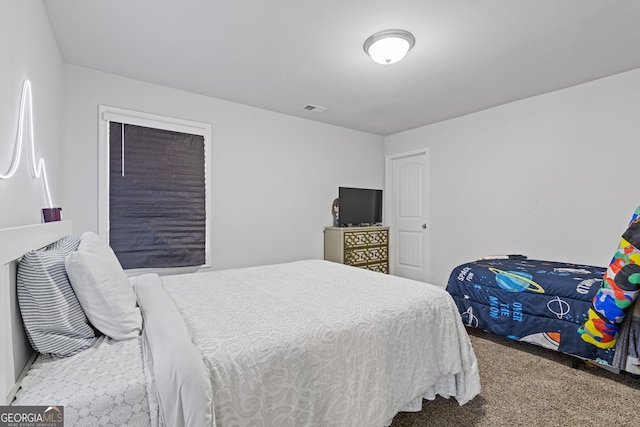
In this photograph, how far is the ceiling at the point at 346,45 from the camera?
75.5 inches

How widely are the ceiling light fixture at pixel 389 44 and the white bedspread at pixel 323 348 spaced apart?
64.7 inches

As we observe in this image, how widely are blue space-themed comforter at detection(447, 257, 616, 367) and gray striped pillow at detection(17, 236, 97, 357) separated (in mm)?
2898

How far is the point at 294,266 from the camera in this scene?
103 inches

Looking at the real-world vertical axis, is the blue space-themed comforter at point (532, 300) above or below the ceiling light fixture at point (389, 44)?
below

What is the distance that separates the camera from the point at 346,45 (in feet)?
7.58

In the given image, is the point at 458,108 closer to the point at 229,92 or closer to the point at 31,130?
the point at 229,92

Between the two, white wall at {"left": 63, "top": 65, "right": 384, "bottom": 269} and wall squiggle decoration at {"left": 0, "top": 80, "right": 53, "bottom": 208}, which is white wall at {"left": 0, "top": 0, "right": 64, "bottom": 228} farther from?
white wall at {"left": 63, "top": 65, "right": 384, "bottom": 269}

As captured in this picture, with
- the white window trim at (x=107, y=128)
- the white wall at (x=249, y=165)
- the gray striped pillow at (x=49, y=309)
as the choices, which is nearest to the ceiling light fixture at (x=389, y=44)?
the white wall at (x=249, y=165)

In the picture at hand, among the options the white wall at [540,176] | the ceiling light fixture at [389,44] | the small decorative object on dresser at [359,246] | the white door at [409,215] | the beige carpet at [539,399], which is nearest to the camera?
the beige carpet at [539,399]

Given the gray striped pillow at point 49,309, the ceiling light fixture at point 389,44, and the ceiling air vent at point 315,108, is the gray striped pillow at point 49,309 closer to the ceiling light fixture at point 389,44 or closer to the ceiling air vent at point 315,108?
the ceiling light fixture at point 389,44

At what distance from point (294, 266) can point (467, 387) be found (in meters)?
1.49

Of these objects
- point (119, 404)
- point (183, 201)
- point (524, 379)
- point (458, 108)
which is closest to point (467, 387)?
point (524, 379)

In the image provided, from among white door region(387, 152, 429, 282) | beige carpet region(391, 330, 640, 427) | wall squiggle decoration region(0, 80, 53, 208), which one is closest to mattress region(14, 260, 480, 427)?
beige carpet region(391, 330, 640, 427)

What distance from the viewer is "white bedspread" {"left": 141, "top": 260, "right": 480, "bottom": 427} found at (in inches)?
42.8
